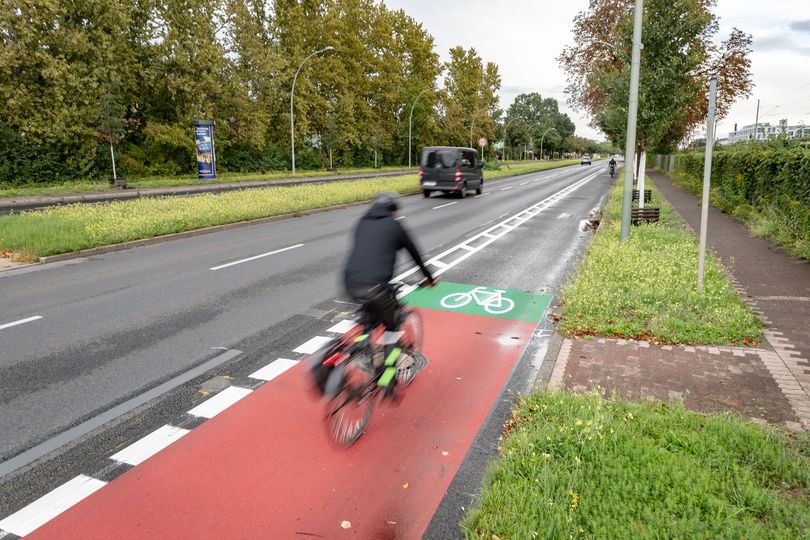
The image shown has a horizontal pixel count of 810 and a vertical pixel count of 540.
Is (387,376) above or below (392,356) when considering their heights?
below

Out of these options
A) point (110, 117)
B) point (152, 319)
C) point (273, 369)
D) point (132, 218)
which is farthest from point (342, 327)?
point (110, 117)

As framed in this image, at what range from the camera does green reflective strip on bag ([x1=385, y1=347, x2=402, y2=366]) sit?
13.8ft

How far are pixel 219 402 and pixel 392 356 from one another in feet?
5.15

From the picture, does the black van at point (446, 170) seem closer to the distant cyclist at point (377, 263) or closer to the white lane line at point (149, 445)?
the distant cyclist at point (377, 263)

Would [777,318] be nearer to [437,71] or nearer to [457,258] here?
[457,258]

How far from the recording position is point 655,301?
6945 millimetres

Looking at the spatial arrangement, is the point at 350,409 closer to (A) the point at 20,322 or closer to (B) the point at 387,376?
(B) the point at 387,376

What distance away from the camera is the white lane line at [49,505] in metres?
3.05

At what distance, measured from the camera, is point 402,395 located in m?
4.73

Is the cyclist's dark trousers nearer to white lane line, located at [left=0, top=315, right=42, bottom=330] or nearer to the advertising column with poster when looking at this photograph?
white lane line, located at [left=0, top=315, right=42, bottom=330]

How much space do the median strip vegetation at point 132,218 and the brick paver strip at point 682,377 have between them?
34.6 ft

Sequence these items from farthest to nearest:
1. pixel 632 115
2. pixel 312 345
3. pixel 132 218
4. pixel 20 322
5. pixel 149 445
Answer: pixel 132 218, pixel 632 115, pixel 20 322, pixel 312 345, pixel 149 445

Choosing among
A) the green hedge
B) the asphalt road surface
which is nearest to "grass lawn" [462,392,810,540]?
the asphalt road surface

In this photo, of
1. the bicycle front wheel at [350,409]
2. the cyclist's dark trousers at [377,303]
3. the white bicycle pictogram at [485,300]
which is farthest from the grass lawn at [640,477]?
the white bicycle pictogram at [485,300]
